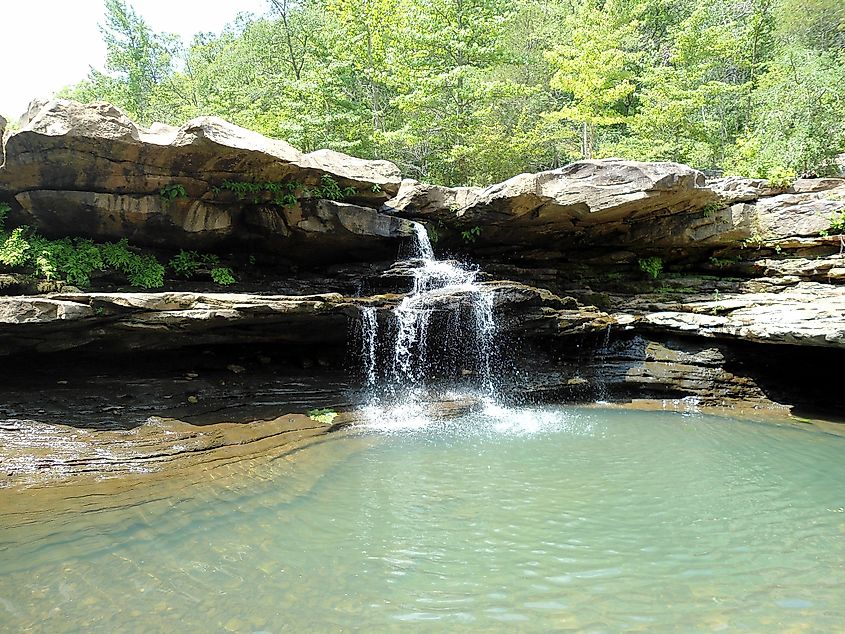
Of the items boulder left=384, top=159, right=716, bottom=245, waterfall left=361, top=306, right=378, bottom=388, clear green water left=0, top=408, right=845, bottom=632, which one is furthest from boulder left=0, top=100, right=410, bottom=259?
clear green water left=0, top=408, right=845, bottom=632

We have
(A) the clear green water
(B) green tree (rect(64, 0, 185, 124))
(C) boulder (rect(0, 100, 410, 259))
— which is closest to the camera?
(A) the clear green water

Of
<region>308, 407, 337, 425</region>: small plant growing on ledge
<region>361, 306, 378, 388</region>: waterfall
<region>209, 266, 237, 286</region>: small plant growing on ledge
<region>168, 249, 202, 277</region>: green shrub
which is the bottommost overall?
<region>308, 407, 337, 425</region>: small plant growing on ledge

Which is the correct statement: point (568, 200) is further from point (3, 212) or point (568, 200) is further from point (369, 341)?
point (3, 212)

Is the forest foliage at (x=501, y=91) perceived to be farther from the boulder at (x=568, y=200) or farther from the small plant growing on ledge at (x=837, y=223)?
the boulder at (x=568, y=200)

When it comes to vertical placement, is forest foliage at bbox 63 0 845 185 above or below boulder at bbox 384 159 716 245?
above

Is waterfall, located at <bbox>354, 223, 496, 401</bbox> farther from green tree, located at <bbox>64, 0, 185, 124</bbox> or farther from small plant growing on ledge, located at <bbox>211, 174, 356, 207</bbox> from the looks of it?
green tree, located at <bbox>64, 0, 185, 124</bbox>

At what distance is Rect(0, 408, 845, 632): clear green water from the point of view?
135 inches

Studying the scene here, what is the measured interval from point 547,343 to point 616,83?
13.3m

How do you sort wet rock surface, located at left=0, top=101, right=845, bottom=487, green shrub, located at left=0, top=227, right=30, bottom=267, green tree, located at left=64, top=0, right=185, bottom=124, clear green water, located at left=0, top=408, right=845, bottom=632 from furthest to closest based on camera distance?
green tree, located at left=64, top=0, right=185, bottom=124, green shrub, located at left=0, top=227, right=30, bottom=267, wet rock surface, located at left=0, top=101, right=845, bottom=487, clear green water, located at left=0, top=408, right=845, bottom=632

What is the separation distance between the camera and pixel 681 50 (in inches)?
763

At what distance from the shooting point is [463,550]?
4.38m

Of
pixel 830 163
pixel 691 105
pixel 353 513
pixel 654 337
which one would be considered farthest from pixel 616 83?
pixel 353 513

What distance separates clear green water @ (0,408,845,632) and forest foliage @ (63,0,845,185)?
39.3ft

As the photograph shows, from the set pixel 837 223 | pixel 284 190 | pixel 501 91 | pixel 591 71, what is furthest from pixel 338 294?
pixel 591 71
